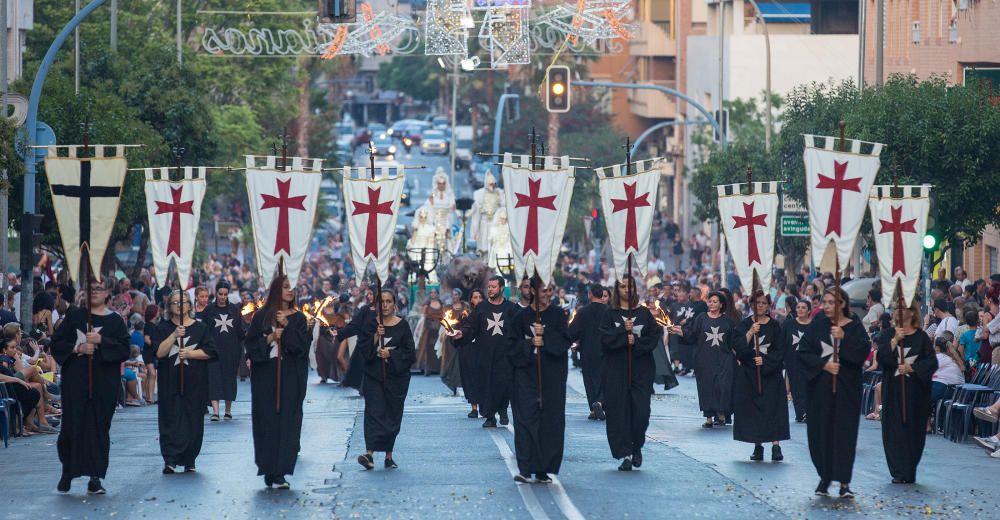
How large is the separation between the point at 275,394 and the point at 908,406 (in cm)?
527

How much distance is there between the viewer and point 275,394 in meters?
15.7

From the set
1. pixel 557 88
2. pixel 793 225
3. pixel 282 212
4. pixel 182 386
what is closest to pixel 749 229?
pixel 282 212

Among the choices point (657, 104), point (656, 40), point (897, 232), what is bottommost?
point (897, 232)

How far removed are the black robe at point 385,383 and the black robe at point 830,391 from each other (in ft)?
11.5

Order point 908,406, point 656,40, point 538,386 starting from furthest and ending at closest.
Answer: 1. point 656,40
2. point 538,386
3. point 908,406

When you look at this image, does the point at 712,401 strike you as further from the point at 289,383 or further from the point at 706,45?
the point at 706,45

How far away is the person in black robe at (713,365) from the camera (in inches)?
862

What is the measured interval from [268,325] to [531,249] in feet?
8.61

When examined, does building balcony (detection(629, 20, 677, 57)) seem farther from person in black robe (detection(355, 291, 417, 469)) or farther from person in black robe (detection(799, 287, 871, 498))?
person in black robe (detection(799, 287, 871, 498))

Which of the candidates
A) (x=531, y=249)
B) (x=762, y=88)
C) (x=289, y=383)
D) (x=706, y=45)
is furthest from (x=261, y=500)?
(x=706, y=45)

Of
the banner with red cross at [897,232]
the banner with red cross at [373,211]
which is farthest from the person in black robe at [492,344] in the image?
the banner with red cross at [897,232]

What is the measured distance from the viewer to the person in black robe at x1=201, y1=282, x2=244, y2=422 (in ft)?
73.7

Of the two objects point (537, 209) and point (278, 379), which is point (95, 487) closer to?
point (278, 379)

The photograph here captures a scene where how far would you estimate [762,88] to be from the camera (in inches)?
2527
